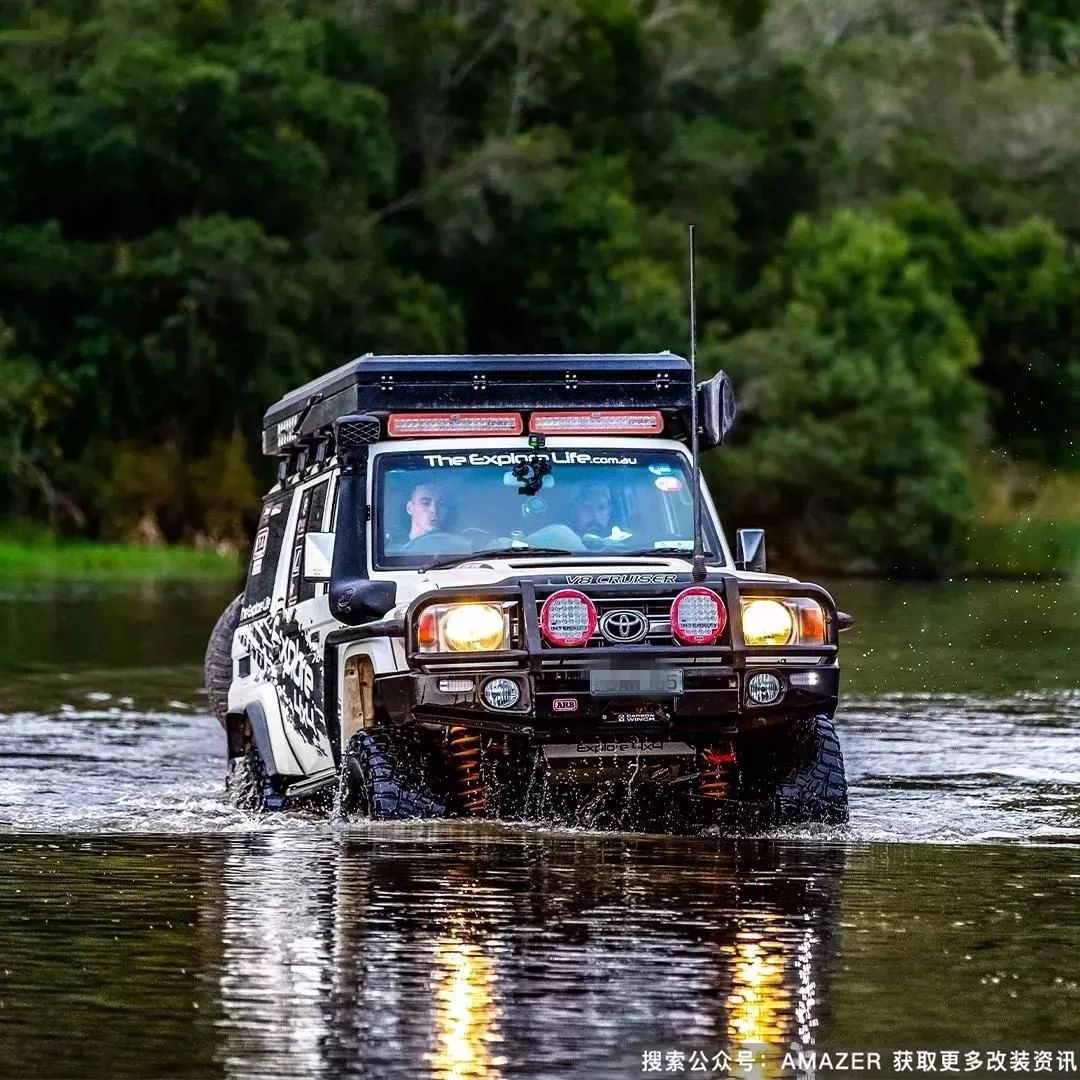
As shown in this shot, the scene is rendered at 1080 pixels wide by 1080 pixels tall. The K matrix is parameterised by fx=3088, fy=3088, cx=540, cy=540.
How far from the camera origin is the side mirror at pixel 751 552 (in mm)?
13523

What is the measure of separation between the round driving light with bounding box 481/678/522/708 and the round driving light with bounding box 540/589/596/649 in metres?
0.23

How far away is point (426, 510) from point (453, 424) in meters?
0.45

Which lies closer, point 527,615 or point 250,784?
point 527,615

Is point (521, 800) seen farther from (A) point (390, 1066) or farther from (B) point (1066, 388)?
(B) point (1066, 388)

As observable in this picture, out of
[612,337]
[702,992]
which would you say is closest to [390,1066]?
[702,992]

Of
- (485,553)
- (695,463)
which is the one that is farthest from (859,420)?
(485,553)

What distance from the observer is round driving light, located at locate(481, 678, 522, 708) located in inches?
474

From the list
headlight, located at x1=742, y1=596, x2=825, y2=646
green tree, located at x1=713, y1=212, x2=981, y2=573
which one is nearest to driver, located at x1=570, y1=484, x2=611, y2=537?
headlight, located at x1=742, y1=596, x2=825, y2=646

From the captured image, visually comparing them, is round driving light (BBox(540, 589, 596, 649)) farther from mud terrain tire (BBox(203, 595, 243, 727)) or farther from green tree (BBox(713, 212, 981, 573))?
green tree (BBox(713, 212, 981, 573))

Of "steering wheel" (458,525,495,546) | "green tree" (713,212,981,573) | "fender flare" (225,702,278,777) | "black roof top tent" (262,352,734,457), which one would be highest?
"green tree" (713,212,981,573)

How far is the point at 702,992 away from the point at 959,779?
7875mm

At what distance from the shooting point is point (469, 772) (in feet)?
41.0

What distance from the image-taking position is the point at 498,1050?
7.54 metres

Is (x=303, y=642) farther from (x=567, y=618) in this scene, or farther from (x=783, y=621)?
(x=783, y=621)
